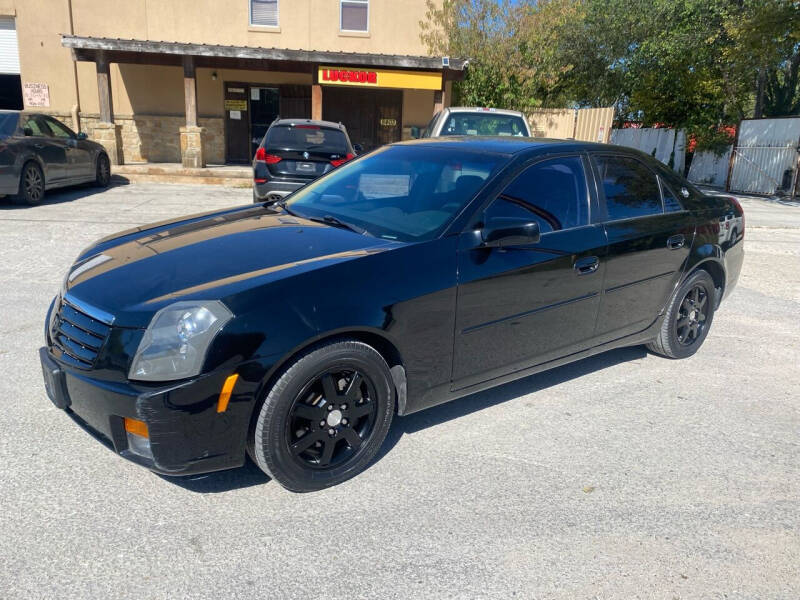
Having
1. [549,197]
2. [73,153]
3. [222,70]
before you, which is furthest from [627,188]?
[222,70]

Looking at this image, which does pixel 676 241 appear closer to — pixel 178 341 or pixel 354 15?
pixel 178 341

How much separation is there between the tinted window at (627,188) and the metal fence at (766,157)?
17.0 metres

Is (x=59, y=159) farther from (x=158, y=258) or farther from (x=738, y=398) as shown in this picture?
(x=738, y=398)

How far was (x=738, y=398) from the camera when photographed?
4.36 m

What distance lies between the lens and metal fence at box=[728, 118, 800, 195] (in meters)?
18.6

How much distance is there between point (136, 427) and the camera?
2705 mm

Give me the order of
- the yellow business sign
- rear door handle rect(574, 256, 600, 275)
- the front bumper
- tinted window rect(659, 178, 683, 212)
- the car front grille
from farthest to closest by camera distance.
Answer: the yellow business sign → tinted window rect(659, 178, 683, 212) → rear door handle rect(574, 256, 600, 275) → the car front grille → the front bumper

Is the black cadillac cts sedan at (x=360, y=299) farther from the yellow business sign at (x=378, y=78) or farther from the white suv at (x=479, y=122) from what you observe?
the yellow business sign at (x=378, y=78)

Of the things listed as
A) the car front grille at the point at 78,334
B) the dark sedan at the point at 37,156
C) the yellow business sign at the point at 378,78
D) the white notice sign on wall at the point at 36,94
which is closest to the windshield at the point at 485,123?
the dark sedan at the point at 37,156

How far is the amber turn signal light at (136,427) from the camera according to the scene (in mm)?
2678

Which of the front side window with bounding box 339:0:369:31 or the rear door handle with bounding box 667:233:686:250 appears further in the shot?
the front side window with bounding box 339:0:369:31

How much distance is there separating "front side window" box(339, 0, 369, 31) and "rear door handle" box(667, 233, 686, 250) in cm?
1725

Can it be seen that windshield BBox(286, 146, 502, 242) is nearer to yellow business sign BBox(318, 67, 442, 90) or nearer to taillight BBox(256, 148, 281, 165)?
taillight BBox(256, 148, 281, 165)

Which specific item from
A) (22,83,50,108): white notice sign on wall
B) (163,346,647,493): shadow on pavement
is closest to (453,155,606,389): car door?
(163,346,647,493): shadow on pavement
